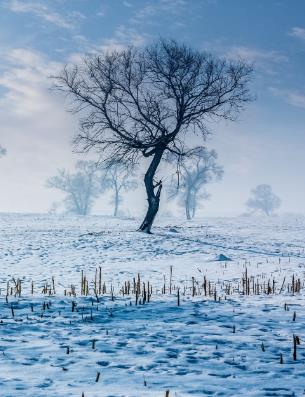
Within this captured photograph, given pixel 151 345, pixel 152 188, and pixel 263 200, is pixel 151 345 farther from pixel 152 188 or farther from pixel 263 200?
pixel 263 200

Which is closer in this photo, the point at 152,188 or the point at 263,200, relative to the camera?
the point at 152,188

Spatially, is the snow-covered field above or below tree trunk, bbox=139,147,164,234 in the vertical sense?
below

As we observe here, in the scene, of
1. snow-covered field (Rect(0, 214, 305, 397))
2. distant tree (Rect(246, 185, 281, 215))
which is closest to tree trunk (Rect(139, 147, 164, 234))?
snow-covered field (Rect(0, 214, 305, 397))

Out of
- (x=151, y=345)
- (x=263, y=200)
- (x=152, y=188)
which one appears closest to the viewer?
(x=151, y=345)

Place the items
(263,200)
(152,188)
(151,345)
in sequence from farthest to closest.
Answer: (263,200)
(152,188)
(151,345)

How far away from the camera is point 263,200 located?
121688 mm

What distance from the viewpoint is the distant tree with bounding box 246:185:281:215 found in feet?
398

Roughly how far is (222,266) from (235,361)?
34.1ft

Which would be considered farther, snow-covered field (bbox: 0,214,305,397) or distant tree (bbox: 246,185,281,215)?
distant tree (bbox: 246,185,281,215)

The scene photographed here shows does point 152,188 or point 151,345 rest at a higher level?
point 152,188

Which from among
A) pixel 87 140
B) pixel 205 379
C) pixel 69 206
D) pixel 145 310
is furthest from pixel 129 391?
pixel 69 206

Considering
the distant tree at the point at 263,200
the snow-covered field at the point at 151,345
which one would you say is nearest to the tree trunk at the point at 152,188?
the snow-covered field at the point at 151,345

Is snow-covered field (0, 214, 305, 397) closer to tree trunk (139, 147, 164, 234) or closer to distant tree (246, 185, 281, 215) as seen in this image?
tree trunk (139, 147, 164, 234)

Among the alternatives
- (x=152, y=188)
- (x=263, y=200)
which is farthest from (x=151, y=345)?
(x=263, y=200)
